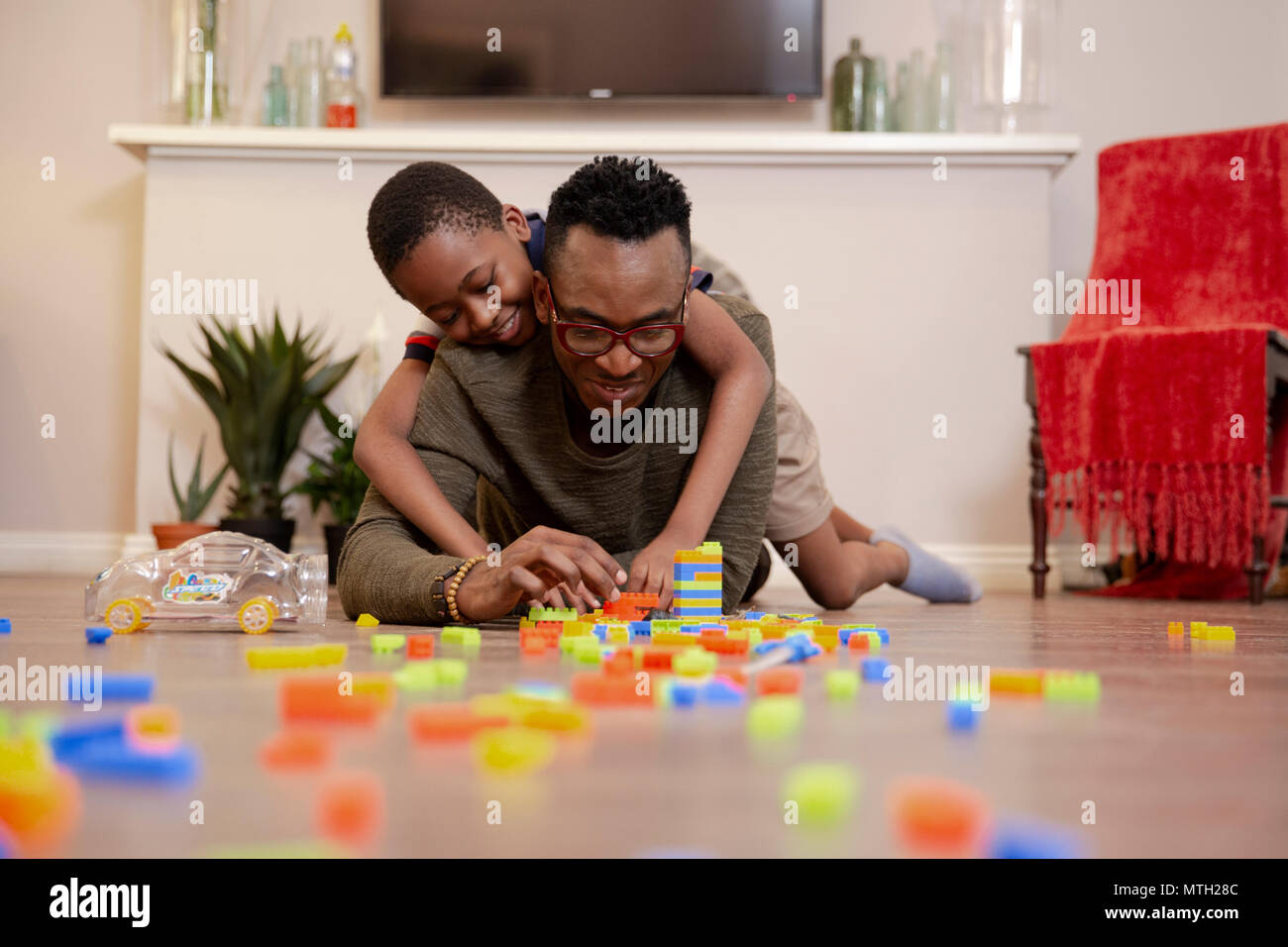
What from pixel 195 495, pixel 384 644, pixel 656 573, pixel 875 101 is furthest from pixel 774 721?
pixel 875 101

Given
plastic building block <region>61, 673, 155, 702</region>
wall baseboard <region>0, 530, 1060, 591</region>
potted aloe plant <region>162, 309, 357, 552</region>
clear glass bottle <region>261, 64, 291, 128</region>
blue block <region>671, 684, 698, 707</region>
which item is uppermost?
clear glass bottle <region>261, 64, 291, 128</region>

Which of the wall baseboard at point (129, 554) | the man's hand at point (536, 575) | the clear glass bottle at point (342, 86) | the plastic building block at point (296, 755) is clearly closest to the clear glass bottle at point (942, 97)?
the wall baseboard at point (129, 554)

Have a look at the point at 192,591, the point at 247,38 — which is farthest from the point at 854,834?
the point at 247,38

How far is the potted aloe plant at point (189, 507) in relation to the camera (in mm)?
3154

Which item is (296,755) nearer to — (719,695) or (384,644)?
(719,695)

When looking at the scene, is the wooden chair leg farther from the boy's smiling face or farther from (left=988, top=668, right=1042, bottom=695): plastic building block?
(left=988, top=668, right=1042, bottom=695): plastic building block

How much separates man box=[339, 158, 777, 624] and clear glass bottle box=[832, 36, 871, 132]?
191cm

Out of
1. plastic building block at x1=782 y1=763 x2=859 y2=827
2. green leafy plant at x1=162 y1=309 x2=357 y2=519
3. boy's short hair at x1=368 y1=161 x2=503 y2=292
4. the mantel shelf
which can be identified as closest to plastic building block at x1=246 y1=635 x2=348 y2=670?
plastic building block at x1=782 y1=763 x2=859 y2=827

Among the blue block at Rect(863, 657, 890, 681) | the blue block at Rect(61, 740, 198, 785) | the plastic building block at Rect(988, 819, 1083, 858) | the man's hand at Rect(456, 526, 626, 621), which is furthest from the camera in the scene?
the man's hand at Rect(456, 526, 626, 621)

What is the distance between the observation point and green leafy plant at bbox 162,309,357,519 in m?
3.19

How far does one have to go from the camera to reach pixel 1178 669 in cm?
114

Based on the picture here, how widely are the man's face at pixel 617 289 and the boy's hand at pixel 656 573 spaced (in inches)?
8.6

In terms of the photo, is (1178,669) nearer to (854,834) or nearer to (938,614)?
(854,834)

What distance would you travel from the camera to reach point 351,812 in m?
0.52
